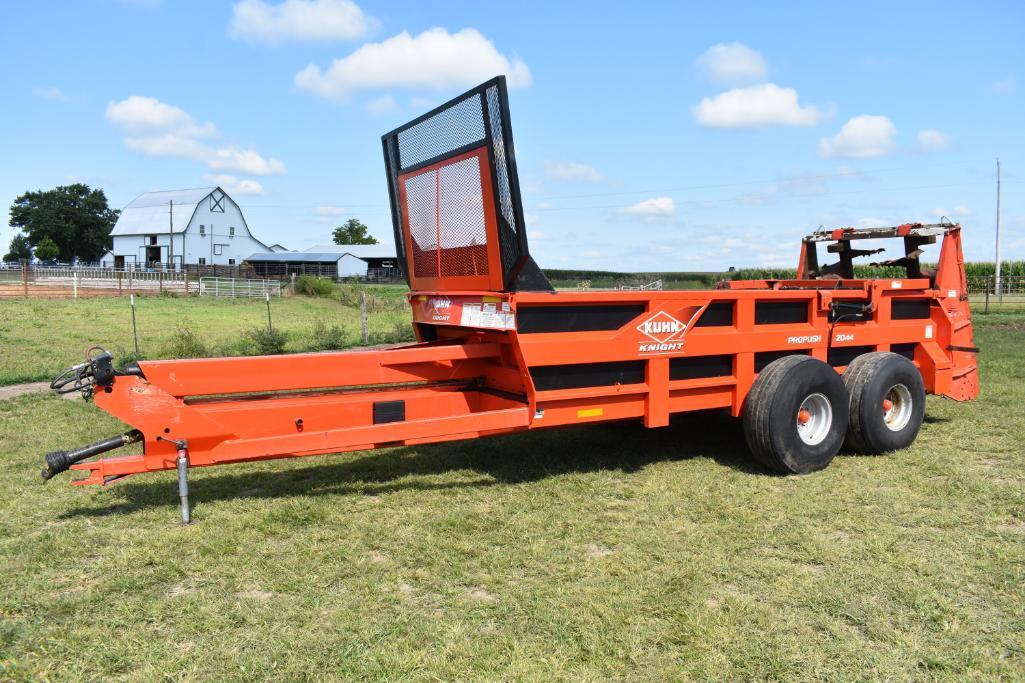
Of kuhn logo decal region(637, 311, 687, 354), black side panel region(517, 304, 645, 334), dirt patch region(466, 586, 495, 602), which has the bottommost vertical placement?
dirt patch region(466, 586, 495, 602)

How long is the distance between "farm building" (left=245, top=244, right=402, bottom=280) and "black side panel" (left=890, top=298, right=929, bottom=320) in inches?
2352

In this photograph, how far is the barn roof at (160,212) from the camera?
223 feet

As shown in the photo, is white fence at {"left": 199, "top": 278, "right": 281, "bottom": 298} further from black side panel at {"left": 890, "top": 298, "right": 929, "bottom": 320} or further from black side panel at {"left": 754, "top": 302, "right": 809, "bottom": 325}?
black side panel at {"left": 754, "top": 302, "right": 809, "bottom": 325}

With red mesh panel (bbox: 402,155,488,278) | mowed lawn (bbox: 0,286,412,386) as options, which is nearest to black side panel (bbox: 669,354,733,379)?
red mesh panel (bbox: 402,155,488,278)

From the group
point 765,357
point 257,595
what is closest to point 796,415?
point 765,357

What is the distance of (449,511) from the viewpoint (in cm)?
513

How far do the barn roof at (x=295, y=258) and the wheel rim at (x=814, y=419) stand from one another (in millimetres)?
66525

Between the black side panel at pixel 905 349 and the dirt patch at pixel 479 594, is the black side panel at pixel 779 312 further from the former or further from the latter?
the dirt patch at pixel 479 594

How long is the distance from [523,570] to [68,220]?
10066 centimetres

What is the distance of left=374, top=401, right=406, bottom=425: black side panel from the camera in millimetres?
5480

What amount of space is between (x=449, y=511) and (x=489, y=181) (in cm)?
224

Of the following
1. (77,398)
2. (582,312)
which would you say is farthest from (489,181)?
(77,398)

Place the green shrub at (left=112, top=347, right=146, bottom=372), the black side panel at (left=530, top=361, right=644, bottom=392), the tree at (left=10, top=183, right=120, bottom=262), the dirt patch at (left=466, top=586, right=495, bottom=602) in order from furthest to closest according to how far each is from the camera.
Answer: the tree at (left=10, top=183, right=120, bottom=262)
the green shrub at (left=112, top=347, right=146, bottom=372)
the black side panel at (left=530, top=361, right=644, bottom=392)
the dirt patch at (left=466, top=586, right=495, bottom=602)

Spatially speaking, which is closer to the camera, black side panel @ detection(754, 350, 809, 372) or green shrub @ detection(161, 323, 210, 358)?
black side panel @ detection(754, 350, 809, 372)
